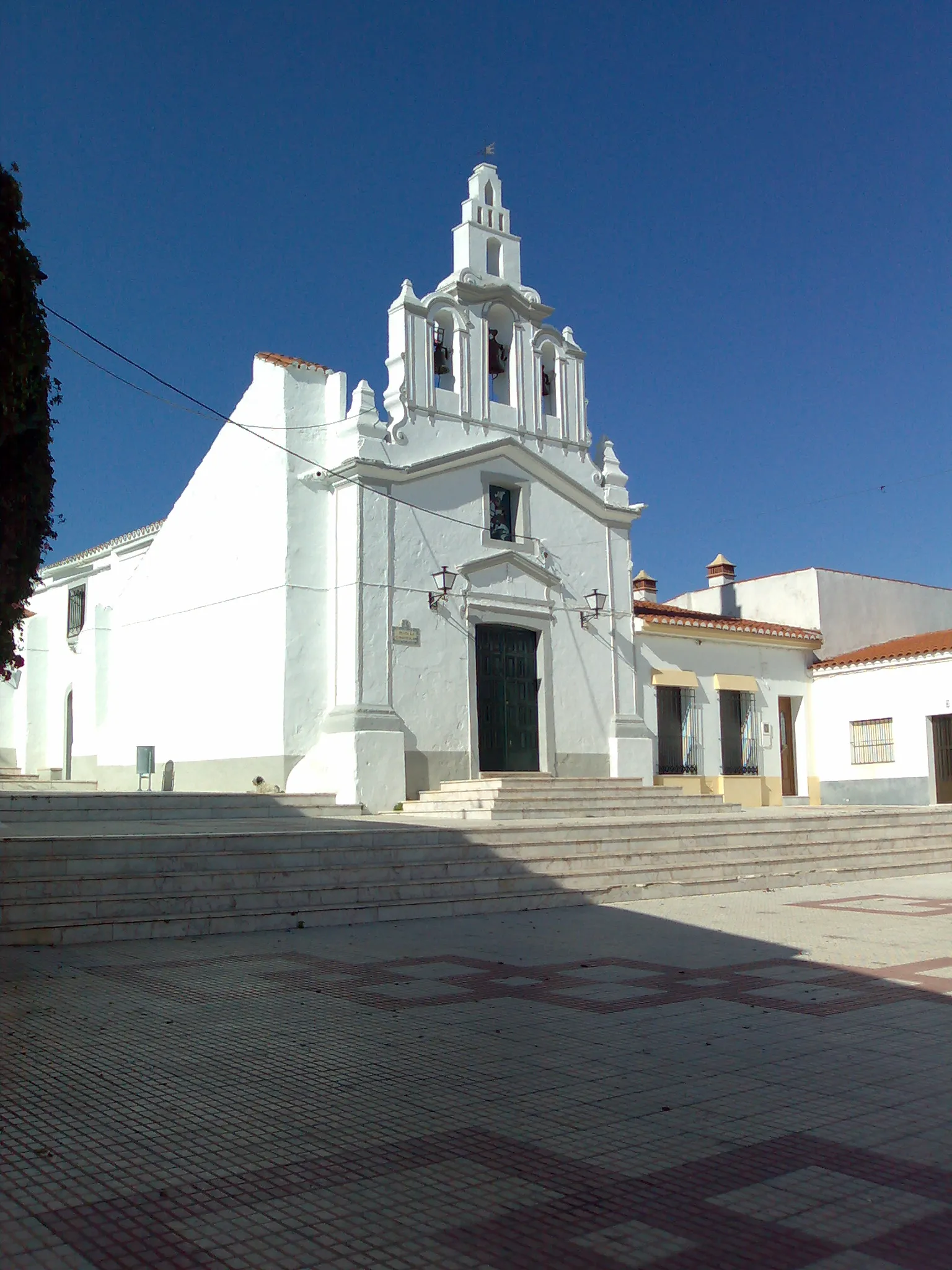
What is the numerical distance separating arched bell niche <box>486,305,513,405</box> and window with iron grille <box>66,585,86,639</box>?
11.0m

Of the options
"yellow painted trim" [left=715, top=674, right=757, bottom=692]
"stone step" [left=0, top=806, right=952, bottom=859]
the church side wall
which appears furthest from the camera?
"yellow painted trim" [left=715, top=674, right=757, bottom=692]

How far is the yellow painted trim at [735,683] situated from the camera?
23.0 meters

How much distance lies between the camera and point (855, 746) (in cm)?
2473

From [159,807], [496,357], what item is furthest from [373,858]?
[496,357]

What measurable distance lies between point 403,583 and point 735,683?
8582mm

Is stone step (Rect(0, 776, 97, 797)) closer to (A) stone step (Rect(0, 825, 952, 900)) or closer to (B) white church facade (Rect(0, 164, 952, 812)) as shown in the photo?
(B) white church facade (Rect(0, 164, 952, 812))

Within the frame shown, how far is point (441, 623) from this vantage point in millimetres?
18125

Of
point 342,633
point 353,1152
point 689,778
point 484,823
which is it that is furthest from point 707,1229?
point 689,778

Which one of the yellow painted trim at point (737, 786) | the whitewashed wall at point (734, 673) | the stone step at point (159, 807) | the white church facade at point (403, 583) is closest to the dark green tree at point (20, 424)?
the stone step at point (159, 807)

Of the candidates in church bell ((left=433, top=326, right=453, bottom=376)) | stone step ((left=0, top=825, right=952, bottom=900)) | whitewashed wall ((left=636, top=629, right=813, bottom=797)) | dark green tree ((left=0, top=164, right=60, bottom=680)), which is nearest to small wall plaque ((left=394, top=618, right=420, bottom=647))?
church bell ((left=433, top=326, right=453, bottom=376))

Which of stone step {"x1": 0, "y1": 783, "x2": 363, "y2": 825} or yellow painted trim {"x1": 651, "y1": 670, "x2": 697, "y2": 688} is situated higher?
yellow painted trim {"x1": 651, "y1": 670, "x2": 697, "y2": 688}

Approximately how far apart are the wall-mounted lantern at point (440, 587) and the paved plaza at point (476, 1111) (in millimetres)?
10008

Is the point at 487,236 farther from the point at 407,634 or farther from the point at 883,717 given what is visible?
the point at 883,717

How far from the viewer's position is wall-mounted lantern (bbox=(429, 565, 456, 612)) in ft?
59.2
